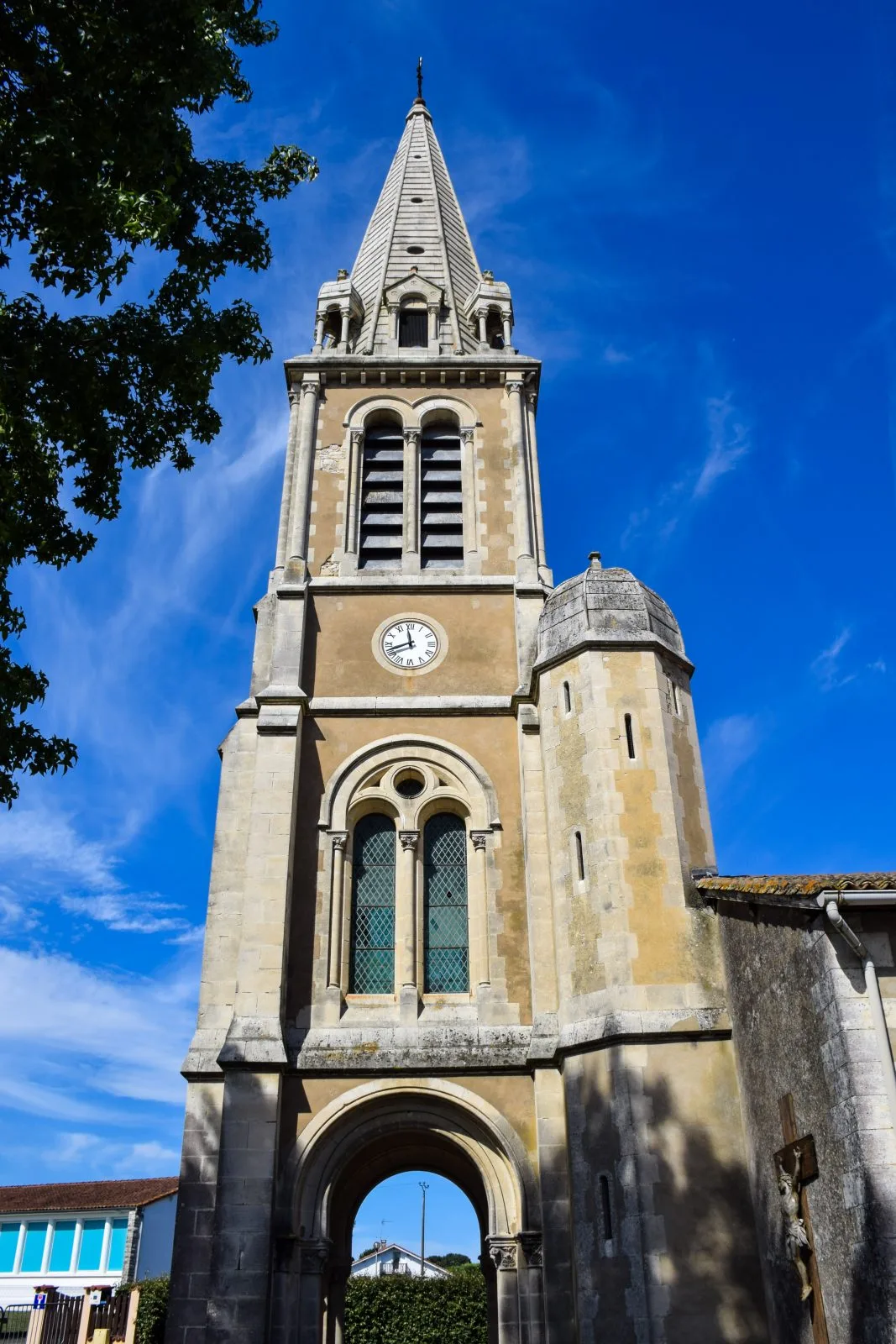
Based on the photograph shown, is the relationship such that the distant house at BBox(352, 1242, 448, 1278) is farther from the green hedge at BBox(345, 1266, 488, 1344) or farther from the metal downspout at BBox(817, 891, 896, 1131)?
the metal downspout at BBox(817, 891, 896, 1131)

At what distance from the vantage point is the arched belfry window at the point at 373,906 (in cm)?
1625

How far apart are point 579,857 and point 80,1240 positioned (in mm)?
32434

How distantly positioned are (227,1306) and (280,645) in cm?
935

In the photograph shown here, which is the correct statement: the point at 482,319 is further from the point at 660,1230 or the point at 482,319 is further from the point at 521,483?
the point at 660,1230

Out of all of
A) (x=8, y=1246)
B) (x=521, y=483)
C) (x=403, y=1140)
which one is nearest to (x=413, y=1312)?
(x=403, y=1140)

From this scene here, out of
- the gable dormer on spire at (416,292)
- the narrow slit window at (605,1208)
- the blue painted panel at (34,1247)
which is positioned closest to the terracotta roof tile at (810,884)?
the narrow slit window at (605,1208)

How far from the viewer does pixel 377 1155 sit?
656 inches

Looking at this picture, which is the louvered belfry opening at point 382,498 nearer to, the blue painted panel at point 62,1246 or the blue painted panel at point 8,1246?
the blue painted panel at point 62,1246

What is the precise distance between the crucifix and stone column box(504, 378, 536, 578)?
34.7ft

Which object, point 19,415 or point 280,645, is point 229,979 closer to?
point 280,645

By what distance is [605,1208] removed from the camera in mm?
12914

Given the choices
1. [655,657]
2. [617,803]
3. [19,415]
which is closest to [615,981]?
[617,803]

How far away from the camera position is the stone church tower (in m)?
13.0

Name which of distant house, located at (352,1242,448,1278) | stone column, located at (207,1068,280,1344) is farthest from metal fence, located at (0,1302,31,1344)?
distant house, located at (352,1242,448,1278)
